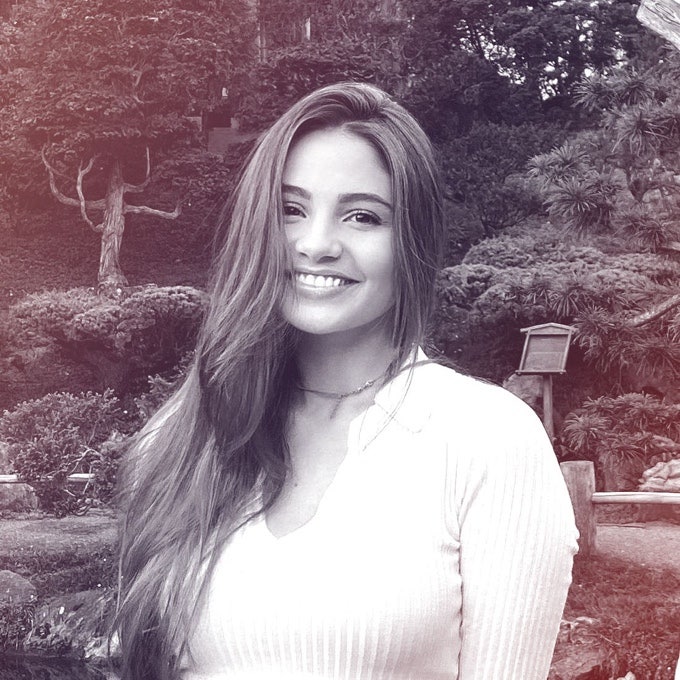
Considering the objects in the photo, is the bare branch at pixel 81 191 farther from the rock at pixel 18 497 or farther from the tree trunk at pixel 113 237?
the rock at pixel 18 497

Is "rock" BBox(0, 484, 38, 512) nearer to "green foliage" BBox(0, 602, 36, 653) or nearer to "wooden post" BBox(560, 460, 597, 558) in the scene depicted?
"green foliage" BBox(0, 602, 36, 653)

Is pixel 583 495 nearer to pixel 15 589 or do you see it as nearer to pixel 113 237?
pixel 113 237

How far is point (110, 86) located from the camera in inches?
105

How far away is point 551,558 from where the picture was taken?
1.32m

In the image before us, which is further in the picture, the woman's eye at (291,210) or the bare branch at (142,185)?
the bare branch at (142,185)

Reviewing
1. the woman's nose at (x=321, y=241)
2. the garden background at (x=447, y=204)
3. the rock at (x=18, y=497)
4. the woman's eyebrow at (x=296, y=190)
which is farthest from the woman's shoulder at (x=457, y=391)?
the rock at (x=18, y=497)

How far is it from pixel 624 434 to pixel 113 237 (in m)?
1.60

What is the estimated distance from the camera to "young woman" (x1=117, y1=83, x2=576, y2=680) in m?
1.32

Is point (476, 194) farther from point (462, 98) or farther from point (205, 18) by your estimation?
point (205, 18)

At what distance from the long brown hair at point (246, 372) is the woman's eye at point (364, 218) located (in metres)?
0.04

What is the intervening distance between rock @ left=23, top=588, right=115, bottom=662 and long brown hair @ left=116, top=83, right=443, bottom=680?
1.04 m

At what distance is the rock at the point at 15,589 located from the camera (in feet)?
8.80

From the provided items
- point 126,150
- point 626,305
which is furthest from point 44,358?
point 626,305

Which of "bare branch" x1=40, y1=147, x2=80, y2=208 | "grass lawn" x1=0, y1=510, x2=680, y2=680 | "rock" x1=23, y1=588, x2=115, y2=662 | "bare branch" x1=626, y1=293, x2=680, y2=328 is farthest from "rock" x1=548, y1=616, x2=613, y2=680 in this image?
"bare branch" x1=40, y1=147, x2=80, y2=208
